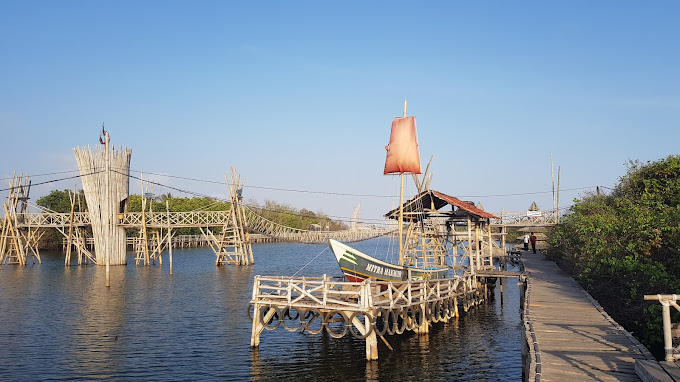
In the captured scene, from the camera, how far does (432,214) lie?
94.6ft

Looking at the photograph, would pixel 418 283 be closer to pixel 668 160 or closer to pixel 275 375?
pixel 275 375

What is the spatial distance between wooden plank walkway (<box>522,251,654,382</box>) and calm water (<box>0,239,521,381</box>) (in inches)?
76.7

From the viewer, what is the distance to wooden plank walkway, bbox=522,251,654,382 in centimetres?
1069

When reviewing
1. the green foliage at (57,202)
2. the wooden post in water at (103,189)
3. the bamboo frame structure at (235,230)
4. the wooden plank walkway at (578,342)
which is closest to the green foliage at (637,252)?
the wooden plank walkway at (578,342)

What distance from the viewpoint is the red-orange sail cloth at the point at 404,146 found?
2553cm

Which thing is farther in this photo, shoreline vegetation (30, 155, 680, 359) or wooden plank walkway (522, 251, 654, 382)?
shoreline vegetation (30, 155, 680, 359)

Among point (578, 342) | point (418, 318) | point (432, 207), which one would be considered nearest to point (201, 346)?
point (418, 318)

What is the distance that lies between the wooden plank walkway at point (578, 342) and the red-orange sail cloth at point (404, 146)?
8150 mm

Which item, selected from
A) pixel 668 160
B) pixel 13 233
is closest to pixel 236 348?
pixel 668 160

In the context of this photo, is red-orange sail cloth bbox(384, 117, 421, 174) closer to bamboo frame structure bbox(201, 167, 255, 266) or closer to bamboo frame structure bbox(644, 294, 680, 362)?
bamboo frame structure bbox(644, 294, 680, 362)

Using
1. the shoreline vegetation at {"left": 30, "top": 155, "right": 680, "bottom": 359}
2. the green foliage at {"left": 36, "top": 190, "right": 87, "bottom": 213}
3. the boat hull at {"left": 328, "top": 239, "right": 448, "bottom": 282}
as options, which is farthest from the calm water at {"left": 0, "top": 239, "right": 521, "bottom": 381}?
the green foliage at {"left": 36, "top": 190, "right": 87, "bottom": 213}

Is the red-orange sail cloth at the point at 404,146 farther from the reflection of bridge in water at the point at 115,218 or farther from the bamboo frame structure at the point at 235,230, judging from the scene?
the bamboo frame structure at the point at 235,230

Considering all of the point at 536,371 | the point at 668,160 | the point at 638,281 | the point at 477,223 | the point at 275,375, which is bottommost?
the point at 275,375

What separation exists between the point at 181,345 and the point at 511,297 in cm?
2086
